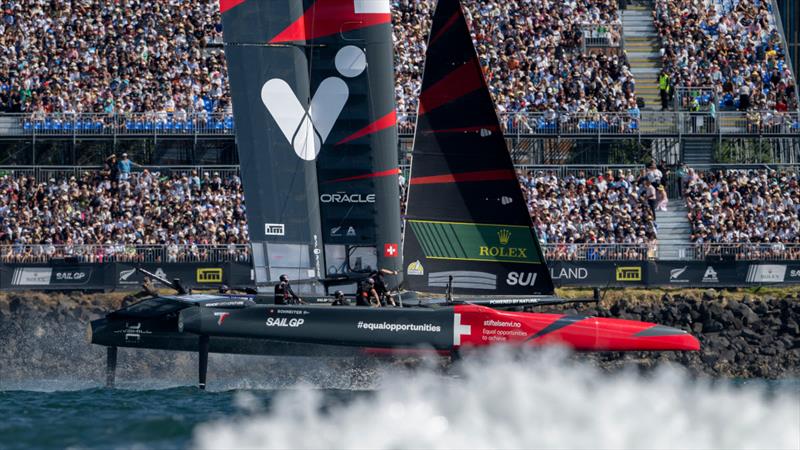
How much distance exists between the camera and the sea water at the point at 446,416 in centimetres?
1512

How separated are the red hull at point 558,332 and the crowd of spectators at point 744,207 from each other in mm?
11675

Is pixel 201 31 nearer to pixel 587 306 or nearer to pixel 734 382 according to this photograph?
pixel 587 306

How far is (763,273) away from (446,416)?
655 inches

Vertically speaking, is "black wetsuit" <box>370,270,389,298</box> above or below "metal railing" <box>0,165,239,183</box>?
below

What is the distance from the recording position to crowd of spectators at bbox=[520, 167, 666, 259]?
3191 centimetres

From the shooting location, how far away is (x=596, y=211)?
110 feet

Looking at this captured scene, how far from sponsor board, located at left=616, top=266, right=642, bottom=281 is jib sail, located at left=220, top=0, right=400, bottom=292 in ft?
28.8

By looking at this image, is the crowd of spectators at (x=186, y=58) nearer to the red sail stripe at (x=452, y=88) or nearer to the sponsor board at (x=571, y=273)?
the sponsor board at (x=571, y=273)

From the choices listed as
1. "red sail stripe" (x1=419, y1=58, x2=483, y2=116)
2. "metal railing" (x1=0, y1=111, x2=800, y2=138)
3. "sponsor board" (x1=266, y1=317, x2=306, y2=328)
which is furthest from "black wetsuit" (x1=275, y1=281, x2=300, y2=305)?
"metal railing" (x1=0, y1=111, x2=800, y2=138)

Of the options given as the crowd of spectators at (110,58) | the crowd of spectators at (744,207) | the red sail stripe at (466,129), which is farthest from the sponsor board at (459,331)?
the crowd of spectators at (110,58)

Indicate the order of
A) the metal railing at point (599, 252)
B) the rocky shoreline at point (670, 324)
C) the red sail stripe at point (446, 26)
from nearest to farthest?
the red sail stripe at point (446, 26), the rocky shoreline at point (670, 324), the metal railing at point (599, 252)

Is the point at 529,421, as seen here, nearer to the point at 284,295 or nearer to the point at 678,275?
the point at 284,295

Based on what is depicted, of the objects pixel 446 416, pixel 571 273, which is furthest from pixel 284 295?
pixel 571 273

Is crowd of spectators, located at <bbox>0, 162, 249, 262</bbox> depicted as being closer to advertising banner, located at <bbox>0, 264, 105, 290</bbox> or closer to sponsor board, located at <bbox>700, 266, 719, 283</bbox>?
advertising banner, located at <bbox>0, 264, 105, 290</bbox>
